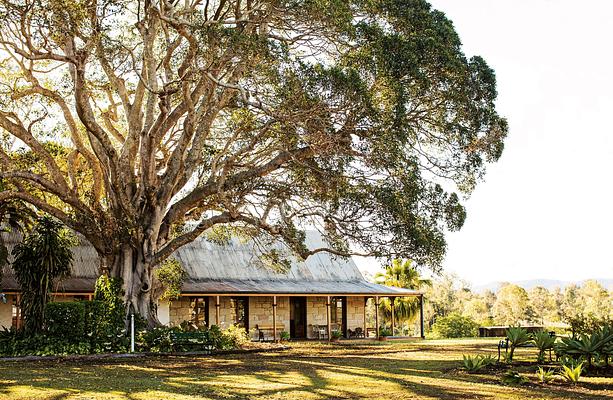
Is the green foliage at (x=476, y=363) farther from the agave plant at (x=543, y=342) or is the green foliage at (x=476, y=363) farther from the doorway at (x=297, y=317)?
the doorway at (x=297, y=317)

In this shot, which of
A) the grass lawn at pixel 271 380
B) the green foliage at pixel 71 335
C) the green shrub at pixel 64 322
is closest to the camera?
the grass lawn at pixel 271 380

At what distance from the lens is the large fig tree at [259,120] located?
17781mm

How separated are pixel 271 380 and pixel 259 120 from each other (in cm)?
879

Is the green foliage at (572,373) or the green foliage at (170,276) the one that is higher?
the green foliage at (170,276)

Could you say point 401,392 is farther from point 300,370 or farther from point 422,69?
point 422,69

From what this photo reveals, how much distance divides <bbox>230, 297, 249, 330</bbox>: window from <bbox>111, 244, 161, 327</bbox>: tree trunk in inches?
355

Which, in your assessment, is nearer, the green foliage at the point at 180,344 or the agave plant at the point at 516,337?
the agave plant at the point at 516,337

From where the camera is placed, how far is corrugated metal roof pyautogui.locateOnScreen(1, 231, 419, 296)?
28406 mm

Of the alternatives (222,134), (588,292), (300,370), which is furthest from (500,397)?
(588,292)

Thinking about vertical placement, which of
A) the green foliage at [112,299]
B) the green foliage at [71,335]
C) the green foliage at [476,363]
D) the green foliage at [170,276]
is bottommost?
the green foliage at [476,363]

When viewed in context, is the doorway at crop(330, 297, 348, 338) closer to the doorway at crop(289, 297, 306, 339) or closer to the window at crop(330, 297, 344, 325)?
the window at crop(330, 297, 344, 325)

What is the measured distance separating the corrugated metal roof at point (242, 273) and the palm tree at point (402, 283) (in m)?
2.48

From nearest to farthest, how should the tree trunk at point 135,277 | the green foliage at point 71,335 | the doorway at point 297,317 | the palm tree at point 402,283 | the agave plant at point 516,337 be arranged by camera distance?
the agave plant at point 516,337
the green foliage at point 71,335
the tree trunk at point 135,277
the doorway at point 297,317
the palm tree at point 402,283

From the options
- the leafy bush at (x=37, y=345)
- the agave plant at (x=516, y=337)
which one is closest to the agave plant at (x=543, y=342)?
the agave plant at (x=516, y=337)
